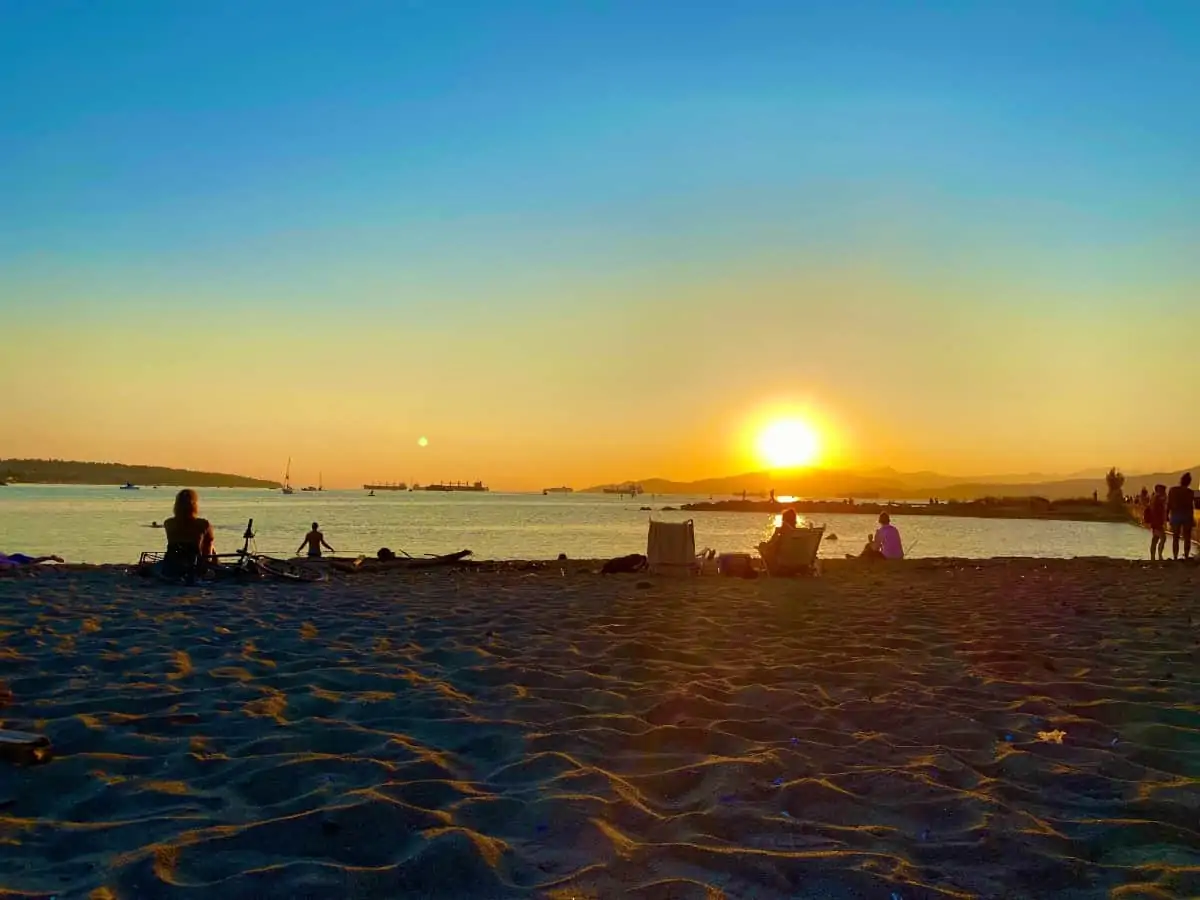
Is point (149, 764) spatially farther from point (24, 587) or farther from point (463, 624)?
point (24, 587)

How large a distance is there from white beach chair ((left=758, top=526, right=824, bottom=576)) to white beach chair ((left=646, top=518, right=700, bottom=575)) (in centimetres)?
150

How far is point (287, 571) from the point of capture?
13.7 metres

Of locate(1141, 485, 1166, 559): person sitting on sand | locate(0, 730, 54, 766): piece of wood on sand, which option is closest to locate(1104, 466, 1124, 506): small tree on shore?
locate(1141, 485, 1166, 559): person sitting on sand

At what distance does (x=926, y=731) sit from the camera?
15.3 feet

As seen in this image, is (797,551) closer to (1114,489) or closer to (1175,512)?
(1175,512)

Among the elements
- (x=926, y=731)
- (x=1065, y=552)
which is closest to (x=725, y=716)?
(x=926, y=731)

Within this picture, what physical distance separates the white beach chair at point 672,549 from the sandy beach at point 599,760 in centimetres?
618

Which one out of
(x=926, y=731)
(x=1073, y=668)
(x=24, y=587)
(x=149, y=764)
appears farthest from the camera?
(x=24, y=587)

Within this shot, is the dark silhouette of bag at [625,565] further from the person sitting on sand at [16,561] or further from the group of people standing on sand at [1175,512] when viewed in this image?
the group of people standing on sand at [1175,512]

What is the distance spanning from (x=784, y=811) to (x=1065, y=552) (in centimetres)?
2944

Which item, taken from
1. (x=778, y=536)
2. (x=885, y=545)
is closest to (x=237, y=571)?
(x=778, y=536)

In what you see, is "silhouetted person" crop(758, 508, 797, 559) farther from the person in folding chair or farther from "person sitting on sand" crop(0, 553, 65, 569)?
"person sitting on sand" crop(0, 553, 65, 569)

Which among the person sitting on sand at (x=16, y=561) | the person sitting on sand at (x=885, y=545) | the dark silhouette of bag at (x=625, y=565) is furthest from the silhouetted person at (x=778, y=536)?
the person sitting on sand at (x=16, y=561)

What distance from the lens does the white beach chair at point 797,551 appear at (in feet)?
48.3
